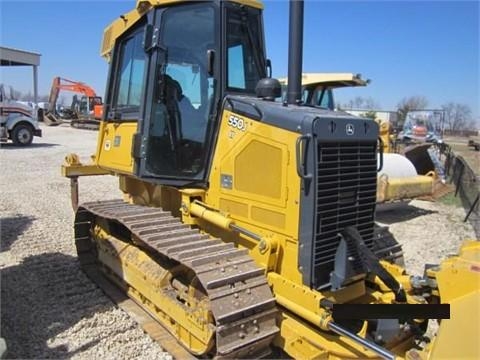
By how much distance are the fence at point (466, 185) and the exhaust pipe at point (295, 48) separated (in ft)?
17.7

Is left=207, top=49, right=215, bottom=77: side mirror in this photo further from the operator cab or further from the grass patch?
the grass patch

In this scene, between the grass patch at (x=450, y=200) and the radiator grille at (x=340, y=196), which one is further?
the grass patch at (x=450, y=200)

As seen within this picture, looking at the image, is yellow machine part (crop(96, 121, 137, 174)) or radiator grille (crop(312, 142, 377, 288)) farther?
yellow machine part (crop(96, 121, 137, 174))

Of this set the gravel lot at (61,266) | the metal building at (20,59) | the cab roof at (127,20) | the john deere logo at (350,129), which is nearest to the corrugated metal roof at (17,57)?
the metal building at (20,59)

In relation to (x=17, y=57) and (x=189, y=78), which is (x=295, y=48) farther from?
(x=17, y=57)

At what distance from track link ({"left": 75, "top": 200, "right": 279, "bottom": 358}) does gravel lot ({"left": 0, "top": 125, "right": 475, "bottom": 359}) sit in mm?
905

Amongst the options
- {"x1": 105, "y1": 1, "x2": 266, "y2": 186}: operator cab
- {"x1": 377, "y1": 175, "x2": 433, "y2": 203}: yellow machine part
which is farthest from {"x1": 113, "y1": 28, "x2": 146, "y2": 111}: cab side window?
{"x1": 377, "y1": 175, "x2": 433, "y2": 203}: yellow machine part

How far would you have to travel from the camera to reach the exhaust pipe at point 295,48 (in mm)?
3881

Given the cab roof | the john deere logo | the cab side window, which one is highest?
the cab roof

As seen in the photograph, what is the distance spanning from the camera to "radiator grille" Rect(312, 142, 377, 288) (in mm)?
3279

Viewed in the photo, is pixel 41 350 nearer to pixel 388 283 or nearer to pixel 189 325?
pixel 189 325

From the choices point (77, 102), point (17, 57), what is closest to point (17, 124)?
point (17, 57)

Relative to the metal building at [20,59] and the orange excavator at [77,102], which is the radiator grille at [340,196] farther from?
the orange excavator at [77,102]

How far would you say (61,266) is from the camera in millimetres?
5500
